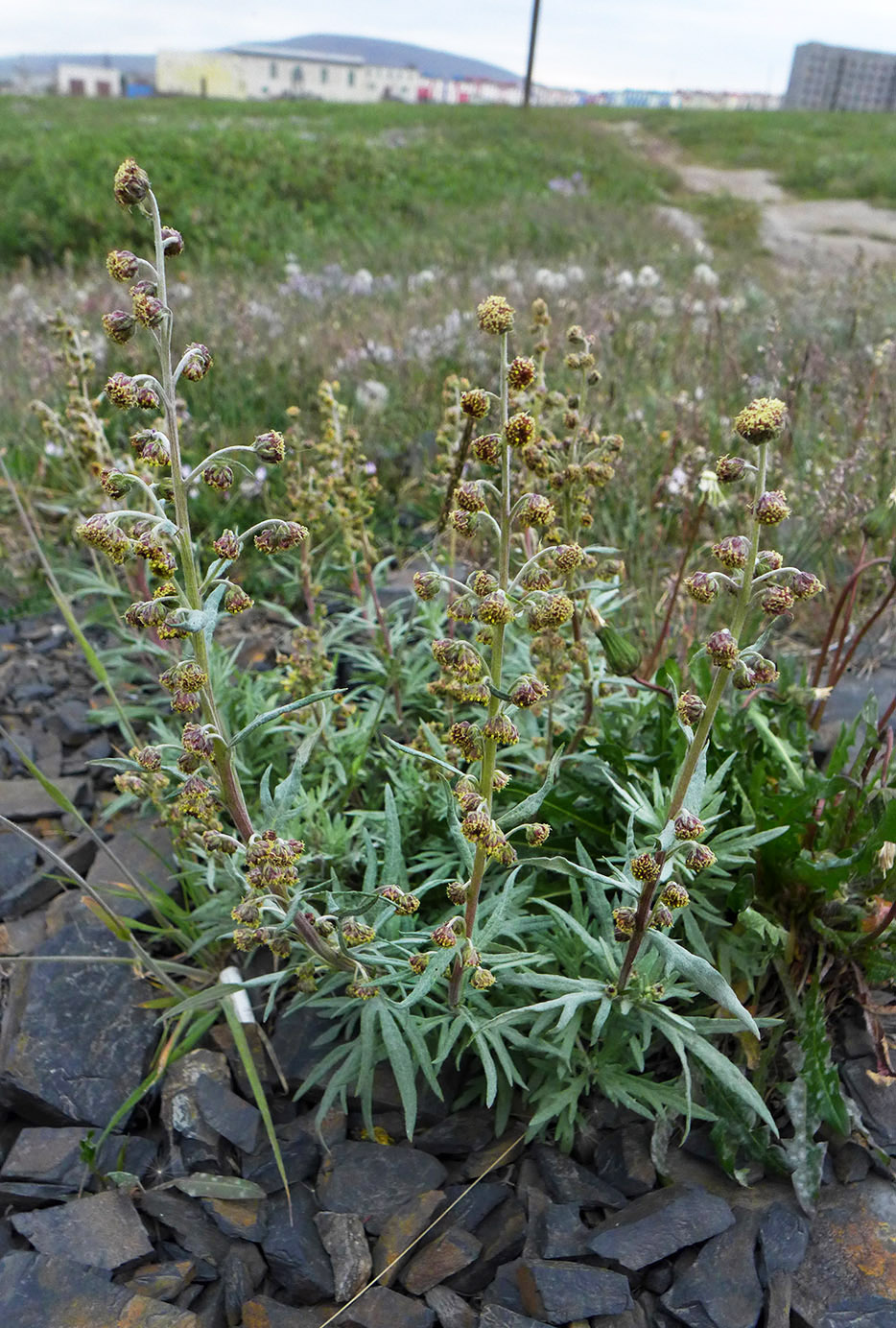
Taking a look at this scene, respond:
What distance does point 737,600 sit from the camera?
1477mm

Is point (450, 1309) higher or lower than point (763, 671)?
lower

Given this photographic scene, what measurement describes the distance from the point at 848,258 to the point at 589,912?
16.3 meters

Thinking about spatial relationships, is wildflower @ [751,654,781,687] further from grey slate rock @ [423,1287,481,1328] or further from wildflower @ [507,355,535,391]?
grey slate rock @ [423,1287,481,1328]

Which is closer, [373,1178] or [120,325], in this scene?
[120,325]

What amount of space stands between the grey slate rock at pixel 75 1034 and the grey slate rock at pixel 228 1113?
0.19 m

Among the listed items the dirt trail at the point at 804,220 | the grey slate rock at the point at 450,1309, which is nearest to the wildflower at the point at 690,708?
the grey slate rock at the point at 450,1309

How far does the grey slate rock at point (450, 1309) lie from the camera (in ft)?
5.89

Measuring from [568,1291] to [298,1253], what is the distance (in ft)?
1.81

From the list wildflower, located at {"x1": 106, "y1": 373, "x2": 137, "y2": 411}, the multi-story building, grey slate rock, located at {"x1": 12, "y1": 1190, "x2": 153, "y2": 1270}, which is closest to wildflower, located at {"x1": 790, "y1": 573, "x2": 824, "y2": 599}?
wildflower, located at {"x1": 106, "y1": 373, "x2": 137, "y2": 411}

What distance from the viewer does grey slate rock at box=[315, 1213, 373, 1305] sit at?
187 cm

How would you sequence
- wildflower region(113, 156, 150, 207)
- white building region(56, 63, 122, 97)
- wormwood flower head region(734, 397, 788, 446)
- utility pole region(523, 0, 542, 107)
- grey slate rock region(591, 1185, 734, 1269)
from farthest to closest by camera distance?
white building region(56, 63, 122, 97) < utility pole region(523, 0, 542, 107) < grey slate rock region(591, 1185, 734, 1269) < wildflower region(113, 156, 150, 207) < wormwood flower head region(734, 397, 788, 446)

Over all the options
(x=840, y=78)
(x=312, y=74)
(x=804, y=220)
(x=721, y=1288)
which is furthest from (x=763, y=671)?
(x=312, y=74)

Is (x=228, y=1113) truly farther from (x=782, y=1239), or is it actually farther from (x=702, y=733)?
(x=702, y=733)

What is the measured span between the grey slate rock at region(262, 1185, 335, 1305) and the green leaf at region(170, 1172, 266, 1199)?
6 cm
